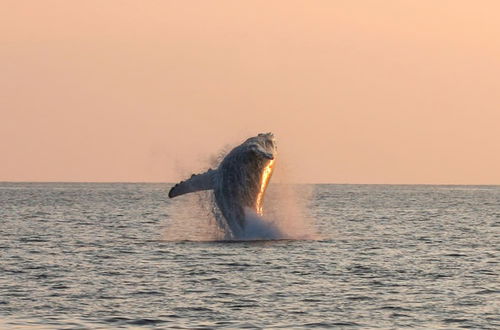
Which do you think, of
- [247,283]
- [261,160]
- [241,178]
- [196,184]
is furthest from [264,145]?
[247,283]

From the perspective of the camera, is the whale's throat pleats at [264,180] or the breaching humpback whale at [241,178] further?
the whale's throat pleats at [264,180]

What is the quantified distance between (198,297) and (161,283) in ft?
13.7

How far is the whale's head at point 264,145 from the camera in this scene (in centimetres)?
5091

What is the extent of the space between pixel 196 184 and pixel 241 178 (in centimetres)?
257

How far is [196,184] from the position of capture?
53.8 meters

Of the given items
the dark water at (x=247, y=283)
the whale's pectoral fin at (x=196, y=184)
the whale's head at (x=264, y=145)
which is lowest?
the dark water at (x=247, y=283)

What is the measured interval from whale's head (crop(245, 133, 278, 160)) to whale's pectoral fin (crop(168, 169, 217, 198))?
2.68m

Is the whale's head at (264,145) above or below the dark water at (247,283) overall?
above

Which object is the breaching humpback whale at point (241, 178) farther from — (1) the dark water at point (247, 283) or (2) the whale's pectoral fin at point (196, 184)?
(1) the dark water at point (247, 283)

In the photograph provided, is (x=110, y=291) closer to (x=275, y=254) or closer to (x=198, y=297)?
(x=198, y=297)

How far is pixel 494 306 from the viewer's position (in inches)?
1409

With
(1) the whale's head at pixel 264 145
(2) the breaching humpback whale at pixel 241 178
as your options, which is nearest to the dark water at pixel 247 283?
(2) the breaching humpback whale at pixel 241 178

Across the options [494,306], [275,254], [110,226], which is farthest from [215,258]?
[110,226]

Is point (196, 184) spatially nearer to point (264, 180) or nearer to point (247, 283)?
point (264, 180)
